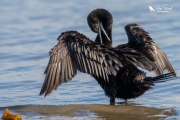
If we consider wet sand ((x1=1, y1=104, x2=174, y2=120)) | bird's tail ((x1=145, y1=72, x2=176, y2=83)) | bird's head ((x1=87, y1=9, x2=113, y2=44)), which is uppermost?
bird's head ((x1=87, y1=9, x2=113, y2=44))

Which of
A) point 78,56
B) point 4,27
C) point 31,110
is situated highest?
point 4,27

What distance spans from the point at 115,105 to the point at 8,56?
327 centimetres

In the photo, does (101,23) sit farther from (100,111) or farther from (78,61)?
(100,111)

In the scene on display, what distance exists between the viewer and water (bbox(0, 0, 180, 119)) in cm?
955

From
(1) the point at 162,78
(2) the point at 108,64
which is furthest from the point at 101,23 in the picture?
(1) the point at 162,78

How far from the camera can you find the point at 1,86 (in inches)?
400

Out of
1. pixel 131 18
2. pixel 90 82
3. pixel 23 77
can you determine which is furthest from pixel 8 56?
pixel 131 18

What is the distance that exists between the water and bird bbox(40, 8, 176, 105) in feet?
1.15

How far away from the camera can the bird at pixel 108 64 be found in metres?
8.71

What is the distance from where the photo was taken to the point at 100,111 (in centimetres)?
882

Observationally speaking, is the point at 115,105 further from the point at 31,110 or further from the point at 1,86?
the point at 1,86

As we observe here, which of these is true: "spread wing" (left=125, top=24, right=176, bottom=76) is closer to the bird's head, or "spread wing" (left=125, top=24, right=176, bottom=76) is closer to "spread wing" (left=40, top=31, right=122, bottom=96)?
the bird's head

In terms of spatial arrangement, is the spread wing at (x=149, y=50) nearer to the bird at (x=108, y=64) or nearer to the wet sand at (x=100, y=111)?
the bird at (x=108, y=64)

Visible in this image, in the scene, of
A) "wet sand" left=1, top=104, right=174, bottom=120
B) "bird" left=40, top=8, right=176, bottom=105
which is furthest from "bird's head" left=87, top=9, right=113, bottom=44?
"wet sand" left=1, top=104, right=174, bottom=120
